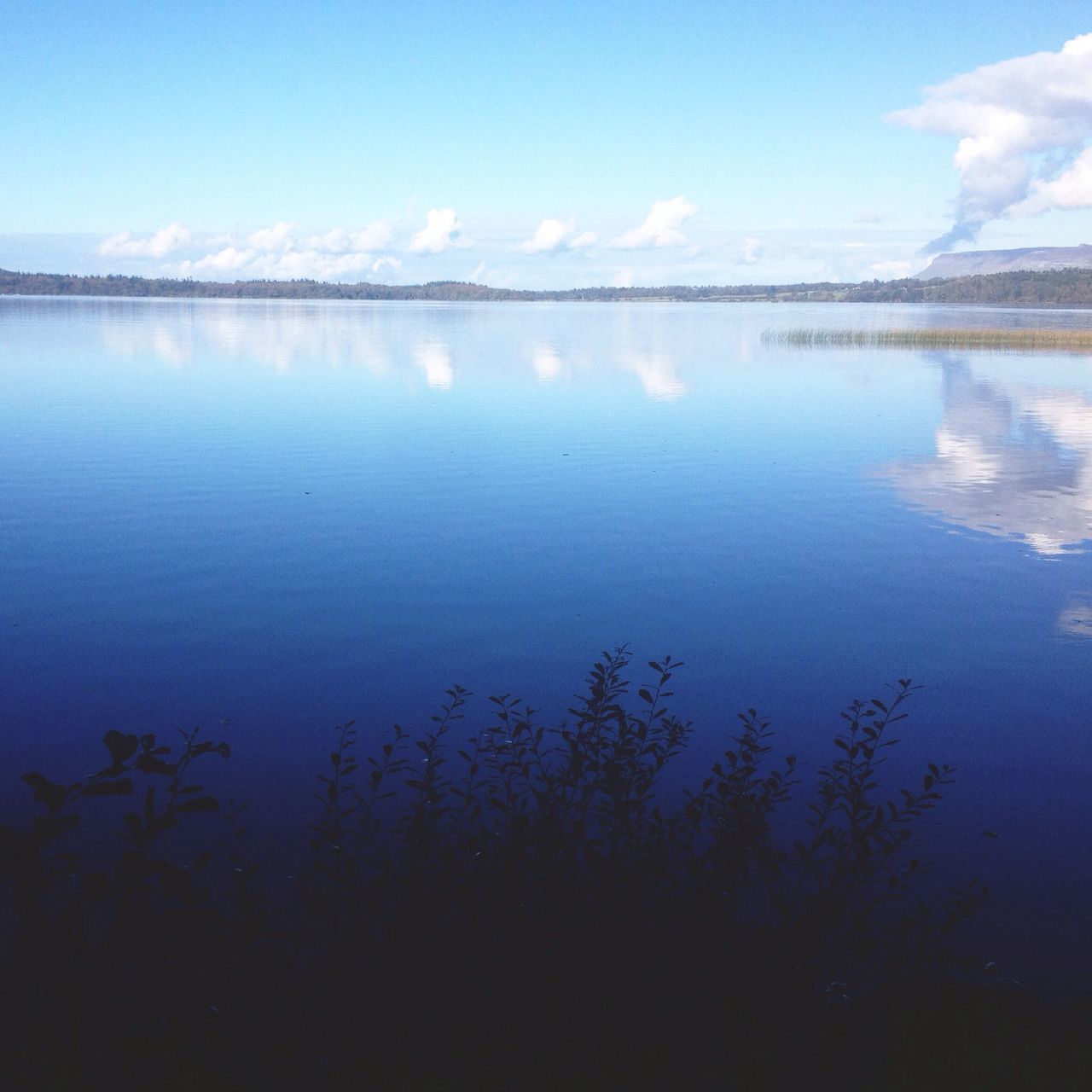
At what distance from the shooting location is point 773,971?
171 inches

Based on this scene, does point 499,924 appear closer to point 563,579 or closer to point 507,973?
point 507,973

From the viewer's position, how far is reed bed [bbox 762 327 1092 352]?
54.9 metres

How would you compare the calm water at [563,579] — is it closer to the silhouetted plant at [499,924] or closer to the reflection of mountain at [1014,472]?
the reflection of mountain at [1014,472]

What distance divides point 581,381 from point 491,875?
3123 cm

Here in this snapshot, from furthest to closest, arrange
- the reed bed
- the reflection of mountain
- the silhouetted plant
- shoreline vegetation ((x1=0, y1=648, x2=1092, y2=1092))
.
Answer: the reed bed, the reflection of mountain, the silhouetted plant, shoreline vegetation ((x1=0, y1=648, x2=1092, y2=1092))

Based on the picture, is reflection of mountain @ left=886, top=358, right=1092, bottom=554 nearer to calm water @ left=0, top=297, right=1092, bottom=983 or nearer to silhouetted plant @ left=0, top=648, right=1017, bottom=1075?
calm water @ left=0, top=297, right=1092, bottom=983

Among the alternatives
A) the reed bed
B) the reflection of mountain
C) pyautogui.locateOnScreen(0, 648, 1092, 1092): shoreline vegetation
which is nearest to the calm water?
the reflection of mountain

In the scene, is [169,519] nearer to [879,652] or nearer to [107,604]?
[107,604]

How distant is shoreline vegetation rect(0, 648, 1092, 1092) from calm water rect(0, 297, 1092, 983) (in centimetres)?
120

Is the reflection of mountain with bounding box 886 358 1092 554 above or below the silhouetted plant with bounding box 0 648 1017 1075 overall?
below

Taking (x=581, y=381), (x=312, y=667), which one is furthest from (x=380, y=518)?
(x=581, y=381)

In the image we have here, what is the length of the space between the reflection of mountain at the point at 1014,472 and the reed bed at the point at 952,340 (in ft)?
86.2

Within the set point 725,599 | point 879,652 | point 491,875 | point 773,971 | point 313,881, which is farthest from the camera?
point 725,599

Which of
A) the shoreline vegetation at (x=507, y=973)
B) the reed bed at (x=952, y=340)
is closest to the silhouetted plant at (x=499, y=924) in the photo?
the shoreline vegetation at (x=507, y=973)
